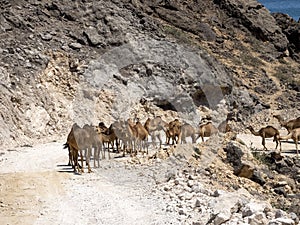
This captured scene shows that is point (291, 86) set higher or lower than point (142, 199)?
higher

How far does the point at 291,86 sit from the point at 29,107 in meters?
20.1

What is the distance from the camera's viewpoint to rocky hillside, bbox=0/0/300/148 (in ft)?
84.9

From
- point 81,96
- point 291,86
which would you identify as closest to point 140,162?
point 81,96

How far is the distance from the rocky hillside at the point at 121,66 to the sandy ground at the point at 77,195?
301 inches

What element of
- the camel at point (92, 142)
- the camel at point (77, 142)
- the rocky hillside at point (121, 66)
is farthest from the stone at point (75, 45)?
the camel at point (77, 142)

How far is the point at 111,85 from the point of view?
29.4 m

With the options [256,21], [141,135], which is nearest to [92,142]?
[141,135]

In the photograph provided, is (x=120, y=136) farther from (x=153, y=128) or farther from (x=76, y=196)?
(x=76, y=196)

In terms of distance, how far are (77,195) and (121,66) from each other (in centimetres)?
1898

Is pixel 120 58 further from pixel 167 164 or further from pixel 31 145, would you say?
pixel 167 164

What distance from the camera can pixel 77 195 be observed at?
12703 mm

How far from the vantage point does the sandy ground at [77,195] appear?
1125 cm

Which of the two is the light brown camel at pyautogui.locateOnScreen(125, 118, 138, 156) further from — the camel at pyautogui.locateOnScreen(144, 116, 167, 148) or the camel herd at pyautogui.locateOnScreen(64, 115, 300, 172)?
the camel at pyautogui.locateOnScreen(144, 116, 167, 148)

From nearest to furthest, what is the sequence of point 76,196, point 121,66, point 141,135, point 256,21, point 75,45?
point 76,196 < point 141,135 < point 75,45 < point 121,66 < point 256,21
